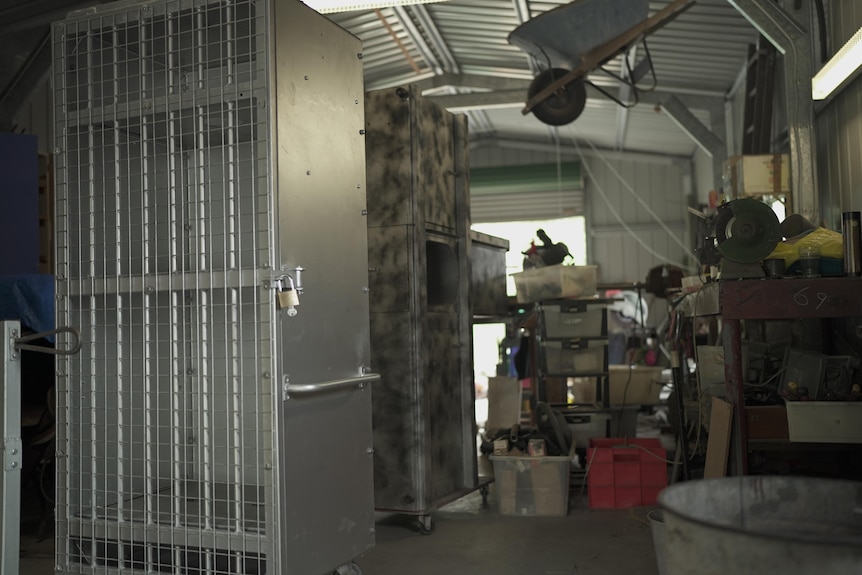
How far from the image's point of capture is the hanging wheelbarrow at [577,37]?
→ 6.41 m

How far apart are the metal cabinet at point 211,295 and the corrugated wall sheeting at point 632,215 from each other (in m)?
11.1

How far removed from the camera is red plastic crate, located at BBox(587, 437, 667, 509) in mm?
4613

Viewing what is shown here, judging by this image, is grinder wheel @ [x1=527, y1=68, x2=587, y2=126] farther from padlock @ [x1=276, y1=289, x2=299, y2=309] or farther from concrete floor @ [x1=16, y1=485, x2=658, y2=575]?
padlock @ [x1=276, y1=289, x2=299, y2=309]

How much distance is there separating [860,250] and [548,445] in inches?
82.2

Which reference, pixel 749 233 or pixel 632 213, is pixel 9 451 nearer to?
pixel 749 233

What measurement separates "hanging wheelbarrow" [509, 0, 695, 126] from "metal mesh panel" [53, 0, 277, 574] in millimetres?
4199

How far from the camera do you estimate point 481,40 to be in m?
9.34

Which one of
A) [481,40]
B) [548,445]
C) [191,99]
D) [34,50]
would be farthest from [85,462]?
[481,40]

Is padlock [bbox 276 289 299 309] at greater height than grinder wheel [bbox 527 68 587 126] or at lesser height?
lesser

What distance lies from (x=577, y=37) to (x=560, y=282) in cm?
234

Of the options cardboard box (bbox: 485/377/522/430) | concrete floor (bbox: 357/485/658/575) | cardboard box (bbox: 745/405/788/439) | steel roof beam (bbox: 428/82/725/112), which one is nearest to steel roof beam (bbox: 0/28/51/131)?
steel roof beam (bbox: 428/82/725/112)

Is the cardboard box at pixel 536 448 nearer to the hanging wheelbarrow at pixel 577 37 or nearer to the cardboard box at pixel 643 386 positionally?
the cardboard box at pixel 643 386

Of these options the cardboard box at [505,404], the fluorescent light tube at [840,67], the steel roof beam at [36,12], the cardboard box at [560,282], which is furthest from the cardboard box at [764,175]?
the steel roof beam at [36,12]

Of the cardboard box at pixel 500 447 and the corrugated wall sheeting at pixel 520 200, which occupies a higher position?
the corrugated wall sheeting at pixel 520 200
